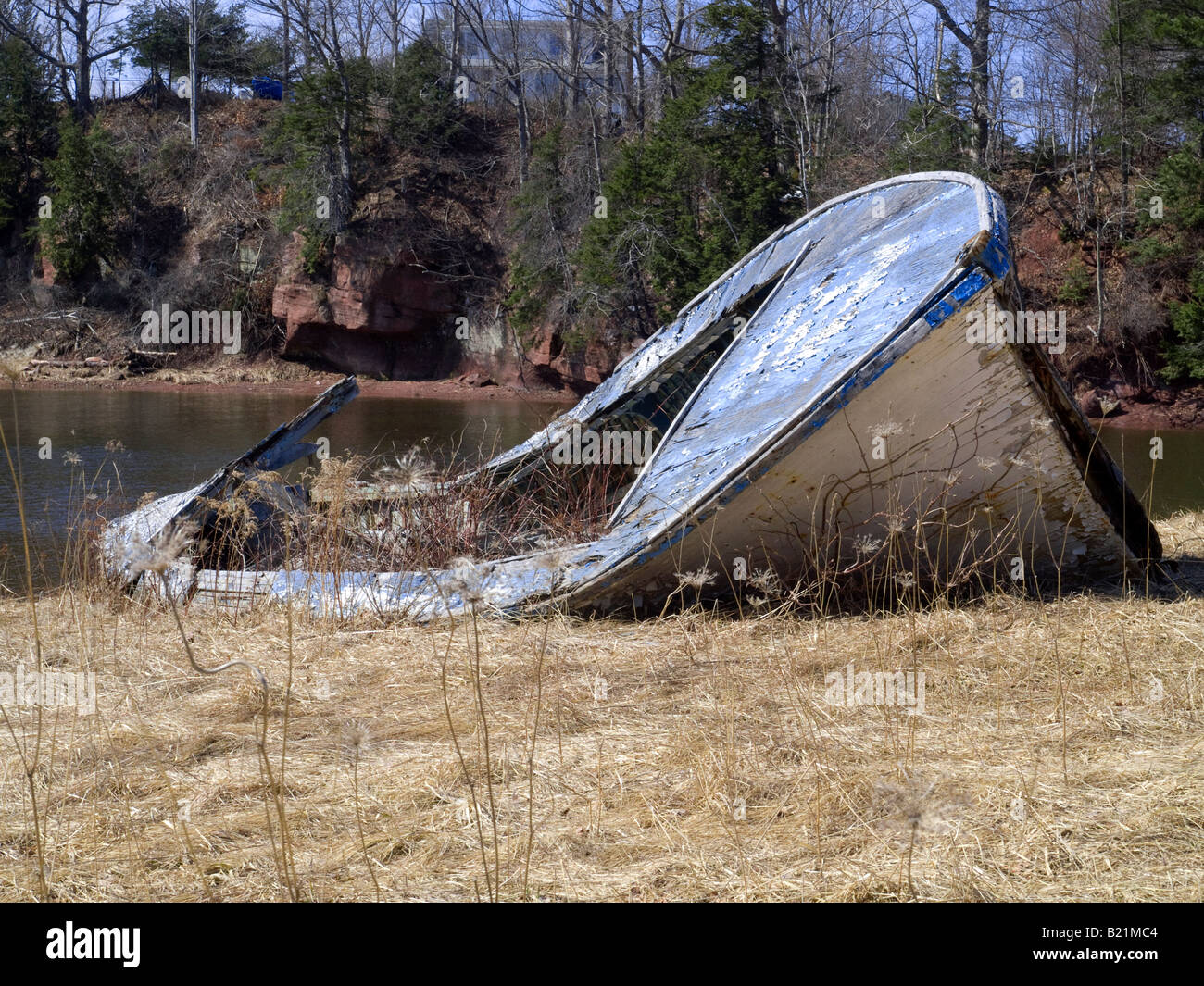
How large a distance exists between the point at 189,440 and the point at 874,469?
1151 cm

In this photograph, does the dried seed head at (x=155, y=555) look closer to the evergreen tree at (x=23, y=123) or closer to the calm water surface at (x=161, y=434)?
the calm water surface at (x=161, y=434)

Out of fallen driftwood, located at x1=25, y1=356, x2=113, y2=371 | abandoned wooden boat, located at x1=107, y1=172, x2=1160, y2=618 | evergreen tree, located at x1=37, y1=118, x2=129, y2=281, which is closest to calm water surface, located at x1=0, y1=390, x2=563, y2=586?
abandoned wooden boat, located at x1=107, y1=172, x2=1160, y2=618

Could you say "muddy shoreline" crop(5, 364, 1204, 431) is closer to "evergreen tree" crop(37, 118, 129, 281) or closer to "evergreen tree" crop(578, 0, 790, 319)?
"evergreen tree" crop(578, 0, 790, 319)

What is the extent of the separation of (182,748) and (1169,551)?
16.3ft

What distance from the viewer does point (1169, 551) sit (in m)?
5.87

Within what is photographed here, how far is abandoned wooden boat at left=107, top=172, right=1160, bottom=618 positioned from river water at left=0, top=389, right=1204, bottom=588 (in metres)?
1.21

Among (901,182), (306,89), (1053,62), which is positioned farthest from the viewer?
(306,89)

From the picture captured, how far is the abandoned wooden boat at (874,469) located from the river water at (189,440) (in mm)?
1206

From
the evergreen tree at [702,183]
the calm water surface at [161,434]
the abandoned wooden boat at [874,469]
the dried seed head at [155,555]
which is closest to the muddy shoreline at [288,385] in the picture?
the calm water surface at [161,434]

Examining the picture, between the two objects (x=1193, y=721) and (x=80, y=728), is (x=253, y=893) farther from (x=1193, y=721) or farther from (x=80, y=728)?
(x=1193, y=721)

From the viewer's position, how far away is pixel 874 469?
429 cm

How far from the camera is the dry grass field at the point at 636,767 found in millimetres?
2260

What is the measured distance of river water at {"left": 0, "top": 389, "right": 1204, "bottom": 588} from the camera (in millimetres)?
8328
